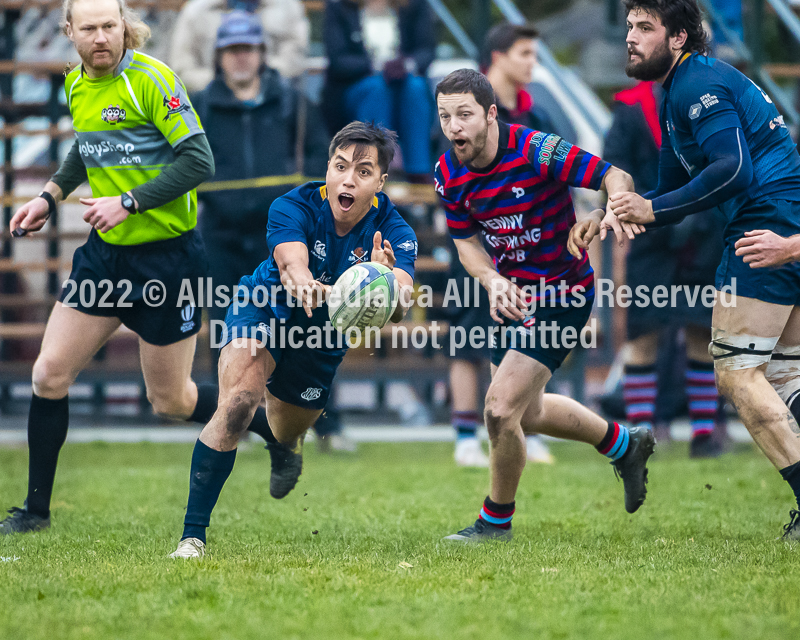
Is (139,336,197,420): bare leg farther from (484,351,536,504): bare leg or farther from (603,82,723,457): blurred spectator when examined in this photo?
(603,82,723,457): blurred spectator

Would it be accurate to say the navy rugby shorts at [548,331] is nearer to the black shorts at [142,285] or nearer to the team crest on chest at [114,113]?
the black shorts at [142,285]

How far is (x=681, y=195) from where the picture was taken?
14.8 feet

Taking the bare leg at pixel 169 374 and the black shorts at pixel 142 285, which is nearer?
the black shorts at pixel 142 285

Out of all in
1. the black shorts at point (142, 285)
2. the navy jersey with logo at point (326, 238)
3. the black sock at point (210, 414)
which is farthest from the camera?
the black sock at point (210, 414)

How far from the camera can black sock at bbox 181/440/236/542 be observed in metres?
4.47

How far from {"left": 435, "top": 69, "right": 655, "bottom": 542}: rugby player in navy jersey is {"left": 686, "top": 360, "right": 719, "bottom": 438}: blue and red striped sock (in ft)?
10.9

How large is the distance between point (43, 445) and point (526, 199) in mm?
2744

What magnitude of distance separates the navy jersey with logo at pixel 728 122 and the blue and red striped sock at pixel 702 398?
142 inches

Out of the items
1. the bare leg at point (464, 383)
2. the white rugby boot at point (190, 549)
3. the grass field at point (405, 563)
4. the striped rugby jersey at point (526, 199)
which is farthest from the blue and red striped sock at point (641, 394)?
the white rugby boot at point (190, 549)

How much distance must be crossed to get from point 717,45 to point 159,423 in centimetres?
707

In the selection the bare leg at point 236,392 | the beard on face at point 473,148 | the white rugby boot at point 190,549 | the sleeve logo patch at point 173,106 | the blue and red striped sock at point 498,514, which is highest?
the sleeve logo patch at point 173,106

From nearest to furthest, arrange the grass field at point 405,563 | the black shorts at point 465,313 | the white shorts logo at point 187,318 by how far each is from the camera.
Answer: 1. the grass field at point 405,563
2. the white shorts logo at point 187,318
3. the black shorts at point 465,313

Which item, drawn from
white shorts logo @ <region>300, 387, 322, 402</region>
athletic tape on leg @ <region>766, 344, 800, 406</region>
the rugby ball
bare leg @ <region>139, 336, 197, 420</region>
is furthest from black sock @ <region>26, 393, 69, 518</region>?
athletic tape on leg @ <region>766, 344, 800, 406</region>

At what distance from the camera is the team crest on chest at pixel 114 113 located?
5.11 meters
